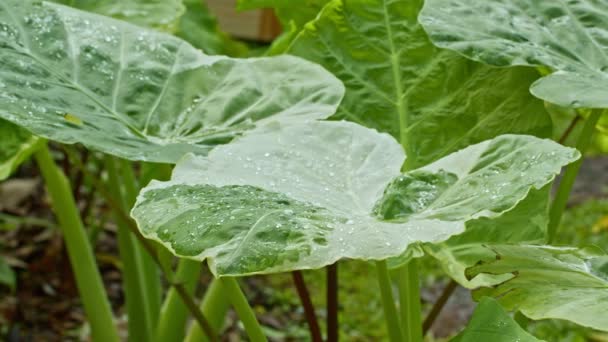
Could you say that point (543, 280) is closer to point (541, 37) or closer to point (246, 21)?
point (541, 37)

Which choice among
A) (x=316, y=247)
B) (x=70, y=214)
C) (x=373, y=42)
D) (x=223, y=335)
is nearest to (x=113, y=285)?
(x=223, y=335)

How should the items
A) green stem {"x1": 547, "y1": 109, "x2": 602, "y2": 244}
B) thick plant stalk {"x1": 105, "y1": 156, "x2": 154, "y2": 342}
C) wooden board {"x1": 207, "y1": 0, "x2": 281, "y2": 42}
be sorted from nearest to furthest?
green stem {"x1": 547, "y1": 109, "x2": 602, "y2": 244}, thick plant stalk {"x1": 105, "y1": 156, "x2": 154, "y2": 342}, wooden board {"x1": 207, "y1": 0, "x2": 281, "y2": 42}

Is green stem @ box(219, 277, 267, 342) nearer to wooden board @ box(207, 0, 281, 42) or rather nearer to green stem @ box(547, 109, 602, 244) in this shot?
green stem @ box(547, 109, 602, 244)

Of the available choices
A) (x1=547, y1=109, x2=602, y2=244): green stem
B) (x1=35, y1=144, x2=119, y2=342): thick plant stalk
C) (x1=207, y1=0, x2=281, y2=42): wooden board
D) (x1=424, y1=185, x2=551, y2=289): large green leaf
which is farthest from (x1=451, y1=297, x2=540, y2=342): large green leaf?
(x1=207, y1=0, x2=281, y2=42): wooden board

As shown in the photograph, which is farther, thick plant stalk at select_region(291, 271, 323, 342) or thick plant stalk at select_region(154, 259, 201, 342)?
thick plant stalk at select_region(154, 259, 201, 342)

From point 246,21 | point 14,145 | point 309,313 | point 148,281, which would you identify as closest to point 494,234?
point 309,313

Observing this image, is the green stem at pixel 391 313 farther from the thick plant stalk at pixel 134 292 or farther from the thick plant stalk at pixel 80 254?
the thick plant stalk at pixel 134 292

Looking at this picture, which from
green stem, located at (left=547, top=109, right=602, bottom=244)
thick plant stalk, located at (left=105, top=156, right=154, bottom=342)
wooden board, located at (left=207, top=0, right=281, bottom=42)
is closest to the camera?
green stem, located at (left=547, top=109, right=602, bottom=244)
